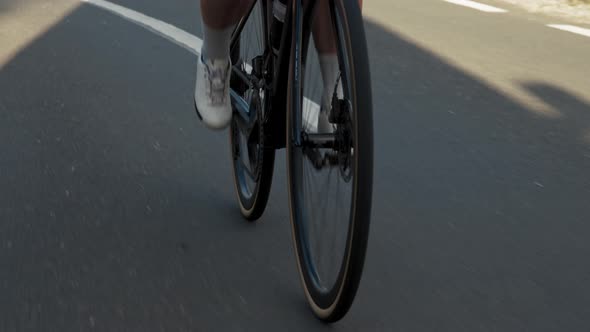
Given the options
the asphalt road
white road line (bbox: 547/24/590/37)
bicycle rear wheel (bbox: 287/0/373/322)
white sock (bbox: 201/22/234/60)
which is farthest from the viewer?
white road line (bbox: 547/24/590/37)

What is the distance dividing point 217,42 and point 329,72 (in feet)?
2.95

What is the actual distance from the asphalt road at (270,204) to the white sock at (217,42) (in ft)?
1.97

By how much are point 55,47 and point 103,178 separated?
3.19 m

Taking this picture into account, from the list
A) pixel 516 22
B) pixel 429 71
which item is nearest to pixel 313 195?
pixel 429 71

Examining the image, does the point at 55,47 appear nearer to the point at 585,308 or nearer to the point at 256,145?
the point at 256,145

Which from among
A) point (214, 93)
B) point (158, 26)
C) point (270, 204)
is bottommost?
point (158, 26)

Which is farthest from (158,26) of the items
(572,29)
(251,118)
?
(251,118)

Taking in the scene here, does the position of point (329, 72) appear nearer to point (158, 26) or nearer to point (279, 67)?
point (279, 67)

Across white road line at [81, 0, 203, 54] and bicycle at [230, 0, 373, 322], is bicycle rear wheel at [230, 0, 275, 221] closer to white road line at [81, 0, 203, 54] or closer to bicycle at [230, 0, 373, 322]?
bicycle at [230, 0, 373, 322]

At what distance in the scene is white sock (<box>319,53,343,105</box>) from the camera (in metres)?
2.61

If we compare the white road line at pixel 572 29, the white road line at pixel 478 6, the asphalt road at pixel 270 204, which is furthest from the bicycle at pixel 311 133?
the white road line at pixel 478 6

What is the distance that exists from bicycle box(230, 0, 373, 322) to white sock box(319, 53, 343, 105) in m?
0.01

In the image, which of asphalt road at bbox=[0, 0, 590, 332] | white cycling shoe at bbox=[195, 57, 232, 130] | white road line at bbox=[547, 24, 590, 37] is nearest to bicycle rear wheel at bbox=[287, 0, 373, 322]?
asphalt road at bbox=[0, 0, 590, 332]

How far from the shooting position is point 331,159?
2633 mm
